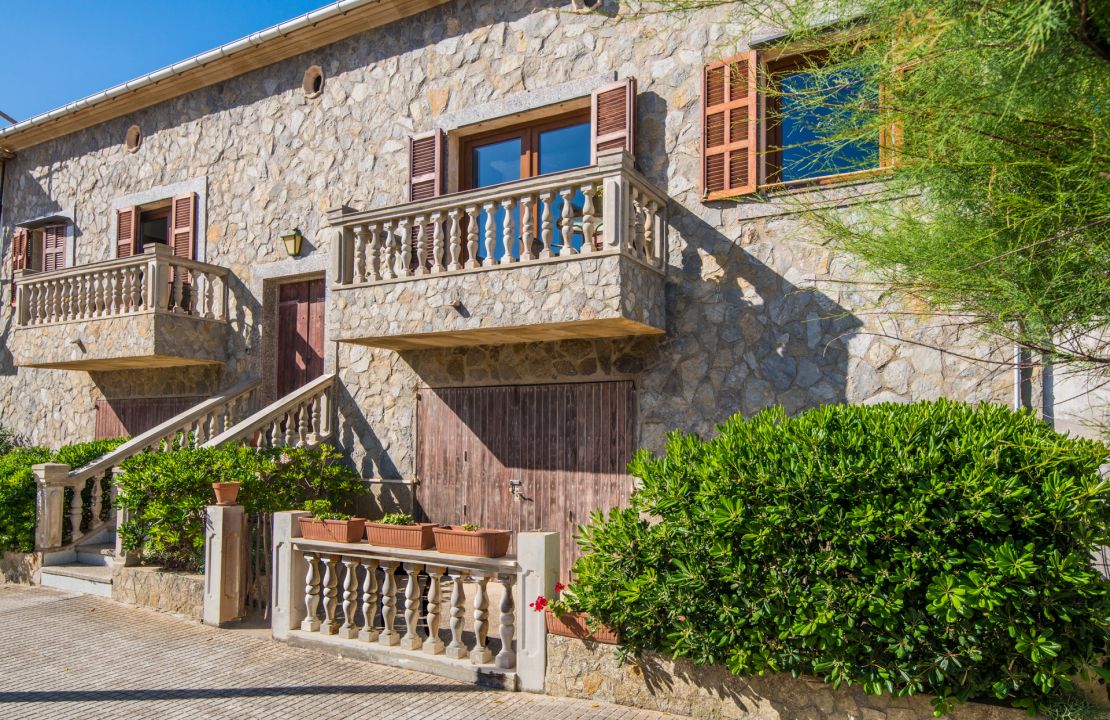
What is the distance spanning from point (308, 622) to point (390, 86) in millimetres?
7333

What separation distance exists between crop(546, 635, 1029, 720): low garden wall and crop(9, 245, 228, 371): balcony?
852 centimetres

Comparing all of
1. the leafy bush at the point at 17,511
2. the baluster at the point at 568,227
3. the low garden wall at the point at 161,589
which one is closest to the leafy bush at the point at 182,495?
the low garden wall at the point at 161,589

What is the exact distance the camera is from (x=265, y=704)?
5.50m

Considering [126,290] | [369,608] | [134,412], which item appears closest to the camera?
[369,608]

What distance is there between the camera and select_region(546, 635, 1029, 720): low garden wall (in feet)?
14.9

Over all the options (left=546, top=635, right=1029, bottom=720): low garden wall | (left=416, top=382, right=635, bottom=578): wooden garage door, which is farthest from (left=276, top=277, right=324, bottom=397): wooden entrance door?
(left=546, top=635, right=1029, bottom=720): low garden wall

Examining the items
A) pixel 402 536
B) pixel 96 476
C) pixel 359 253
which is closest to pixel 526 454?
pixel 359 253

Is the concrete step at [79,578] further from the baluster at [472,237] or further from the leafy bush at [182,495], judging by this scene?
the baluster at [472,237]

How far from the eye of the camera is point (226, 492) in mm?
7602

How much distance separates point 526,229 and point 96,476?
663 centimetres

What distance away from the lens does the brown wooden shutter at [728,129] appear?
324 inches

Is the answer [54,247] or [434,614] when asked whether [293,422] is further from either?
[54,247]

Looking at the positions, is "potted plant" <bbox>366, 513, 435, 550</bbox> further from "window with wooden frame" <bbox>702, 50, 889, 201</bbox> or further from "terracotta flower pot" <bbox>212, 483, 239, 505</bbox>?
"window with wooden frame" <bbox>702, 50, 889, 201</bbox>

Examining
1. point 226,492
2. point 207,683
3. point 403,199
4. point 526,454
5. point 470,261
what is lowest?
point 207,683
